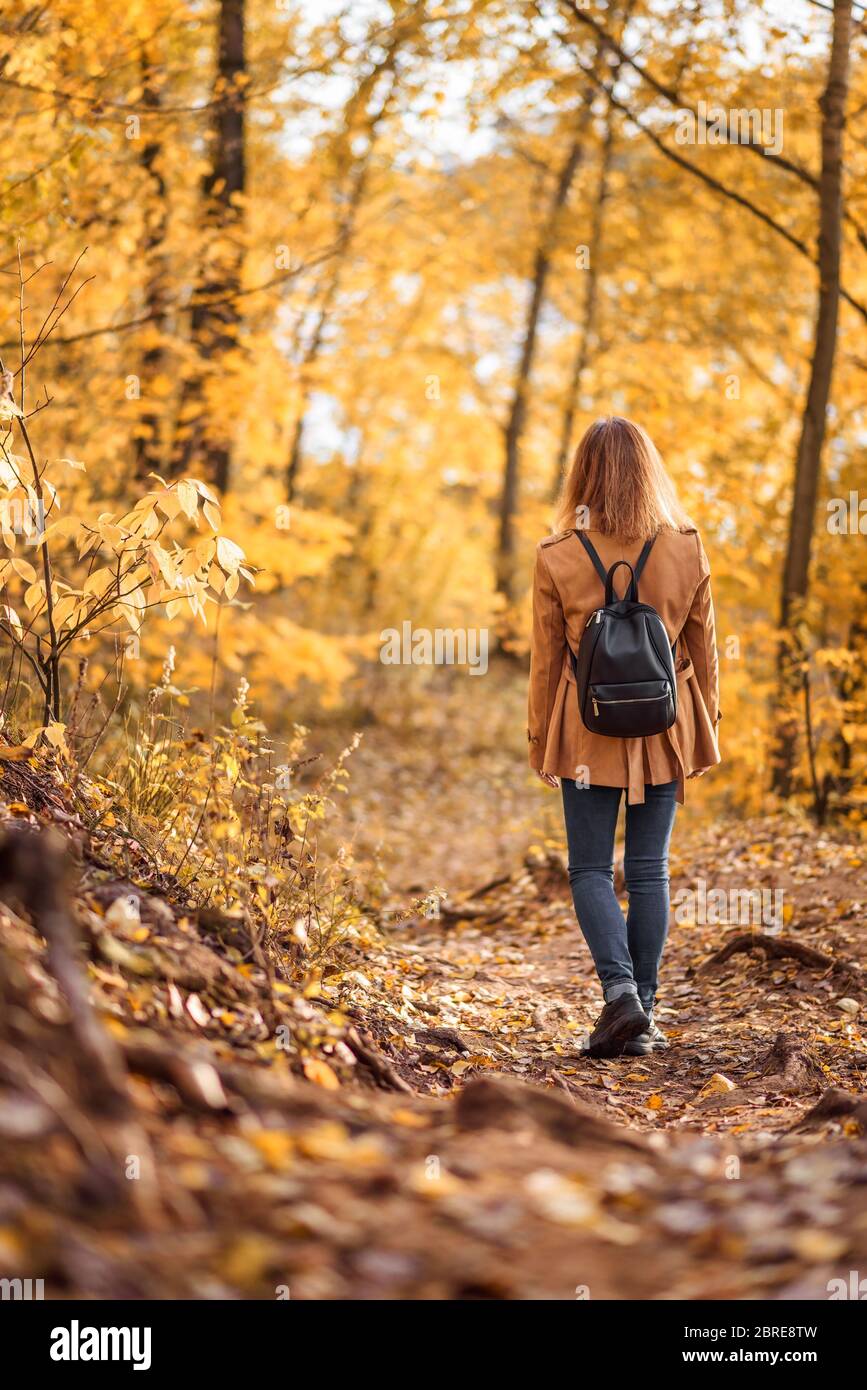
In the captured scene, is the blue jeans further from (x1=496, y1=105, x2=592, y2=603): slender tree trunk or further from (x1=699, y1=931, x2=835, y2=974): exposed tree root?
(x1=496, y1=105, x2=592, y2=603): slender tree trunk

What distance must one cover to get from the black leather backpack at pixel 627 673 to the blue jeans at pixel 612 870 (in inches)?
12.7

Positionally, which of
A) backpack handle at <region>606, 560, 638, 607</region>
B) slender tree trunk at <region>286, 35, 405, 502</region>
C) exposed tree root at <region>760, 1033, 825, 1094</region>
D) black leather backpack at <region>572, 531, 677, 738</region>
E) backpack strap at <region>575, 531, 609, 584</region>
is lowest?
exposed tree root at <region>760, 1033, 825, 1094</region>

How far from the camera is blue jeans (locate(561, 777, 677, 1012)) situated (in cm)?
388

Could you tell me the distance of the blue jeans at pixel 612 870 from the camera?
388 centimetres

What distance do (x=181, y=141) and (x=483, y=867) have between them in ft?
21.0

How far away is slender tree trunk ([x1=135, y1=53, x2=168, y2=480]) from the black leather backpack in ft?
15.7

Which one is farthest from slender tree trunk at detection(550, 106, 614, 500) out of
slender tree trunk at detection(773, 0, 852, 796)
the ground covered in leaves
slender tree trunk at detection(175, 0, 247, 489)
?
the ground covered in leaves

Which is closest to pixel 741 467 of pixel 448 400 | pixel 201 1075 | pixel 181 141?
pixel 181 141

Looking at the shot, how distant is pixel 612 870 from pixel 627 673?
2.38 feet

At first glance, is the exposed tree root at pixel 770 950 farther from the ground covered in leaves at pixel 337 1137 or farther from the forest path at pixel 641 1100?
the ground covered in leaves at pixel 337 1137

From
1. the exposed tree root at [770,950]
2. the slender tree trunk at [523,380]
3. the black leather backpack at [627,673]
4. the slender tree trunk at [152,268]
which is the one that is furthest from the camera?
the slender tree trunk at [523,380]

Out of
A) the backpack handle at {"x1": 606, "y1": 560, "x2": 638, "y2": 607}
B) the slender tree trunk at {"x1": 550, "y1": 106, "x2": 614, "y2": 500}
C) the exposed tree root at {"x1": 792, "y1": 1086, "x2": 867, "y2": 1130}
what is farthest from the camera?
the slender tree trunk at {"x1": 550, "y1": 106, "x2": 614, "y2": 500}

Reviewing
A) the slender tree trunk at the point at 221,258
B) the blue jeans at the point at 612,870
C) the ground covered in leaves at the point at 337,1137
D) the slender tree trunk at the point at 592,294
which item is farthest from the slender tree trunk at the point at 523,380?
the ground covered in leaves at the point at 337,1137

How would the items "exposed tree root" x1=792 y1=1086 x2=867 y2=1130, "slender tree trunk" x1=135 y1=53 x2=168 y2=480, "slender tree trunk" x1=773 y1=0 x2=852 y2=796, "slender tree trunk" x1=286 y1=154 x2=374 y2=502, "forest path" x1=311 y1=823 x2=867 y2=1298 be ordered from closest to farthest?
1. "forest path" x1=311 y1=823 x2=867 y2=1298
2. "exposed tree root" x1=792 y1=1086 x2=867 y2=1130
3. "slender tree trunk" x1=773 y1=0 x2=852 y2=796
4. "slender tree trunk" x1=135 y1=53 x2=168 y2=480
5. "slender tree trunk" x1=286 y1=154 x2=374 y2=502
